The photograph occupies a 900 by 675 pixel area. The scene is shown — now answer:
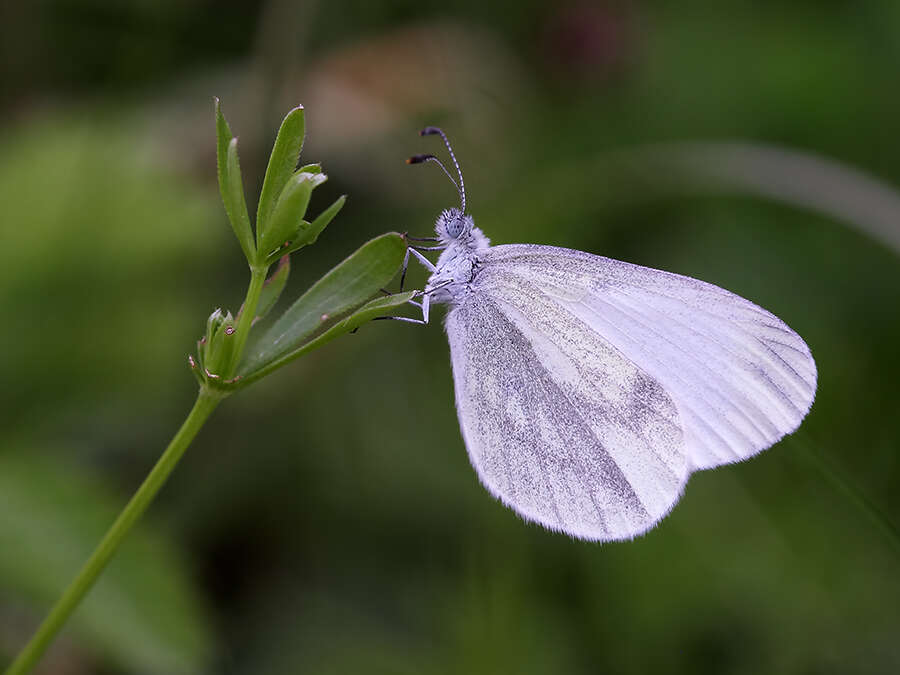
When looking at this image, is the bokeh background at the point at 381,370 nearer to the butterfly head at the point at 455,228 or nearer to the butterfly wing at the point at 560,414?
the butterfly wing at the point at 560,414

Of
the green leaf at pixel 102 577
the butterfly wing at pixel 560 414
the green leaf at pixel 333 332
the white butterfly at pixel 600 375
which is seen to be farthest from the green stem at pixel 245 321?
the green leaf at pixel 102 577

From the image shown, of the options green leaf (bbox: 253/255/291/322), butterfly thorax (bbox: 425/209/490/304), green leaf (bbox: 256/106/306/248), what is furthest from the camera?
butterfly thorax (bbox: 425/209/490/304)

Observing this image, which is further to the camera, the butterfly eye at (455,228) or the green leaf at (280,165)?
the butterfly eye at (455,228)

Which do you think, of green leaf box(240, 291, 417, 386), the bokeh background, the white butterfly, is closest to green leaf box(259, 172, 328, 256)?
green leaf box(240, 291, 417, 386)

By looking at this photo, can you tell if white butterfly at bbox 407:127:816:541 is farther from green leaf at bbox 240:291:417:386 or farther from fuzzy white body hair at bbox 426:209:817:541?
green leaf at bbox 240:291:417:386

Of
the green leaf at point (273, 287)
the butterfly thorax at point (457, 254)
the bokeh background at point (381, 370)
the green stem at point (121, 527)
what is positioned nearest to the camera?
the green stem at point (121, 527)

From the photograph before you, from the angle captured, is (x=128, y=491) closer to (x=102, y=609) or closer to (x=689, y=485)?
(x=102, y=609)

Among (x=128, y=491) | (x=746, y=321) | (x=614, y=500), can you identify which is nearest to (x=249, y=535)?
(x=128, y=491)
